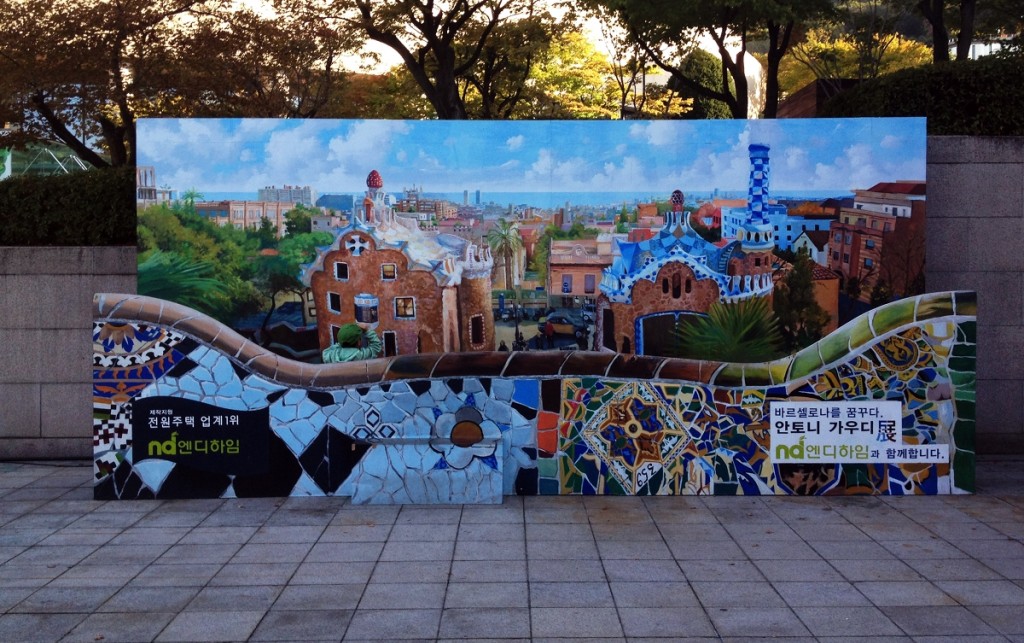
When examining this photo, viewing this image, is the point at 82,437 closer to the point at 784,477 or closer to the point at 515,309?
the point at 515,309

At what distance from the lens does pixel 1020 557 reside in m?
7.69

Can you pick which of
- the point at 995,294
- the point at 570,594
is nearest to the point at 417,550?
the point at 570,594

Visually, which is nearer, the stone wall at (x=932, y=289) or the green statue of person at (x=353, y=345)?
the green statue of person at (x=353, y=345)

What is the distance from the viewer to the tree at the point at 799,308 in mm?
9602

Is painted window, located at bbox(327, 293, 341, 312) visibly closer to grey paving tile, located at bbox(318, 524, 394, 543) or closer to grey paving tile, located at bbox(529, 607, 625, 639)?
grey paving tile, located at bbox(318, 524, 394, 543)

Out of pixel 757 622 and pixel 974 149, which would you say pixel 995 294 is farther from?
pixel 757 622

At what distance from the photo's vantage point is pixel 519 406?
950 centimetres

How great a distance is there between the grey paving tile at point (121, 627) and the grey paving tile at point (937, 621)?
176 inches

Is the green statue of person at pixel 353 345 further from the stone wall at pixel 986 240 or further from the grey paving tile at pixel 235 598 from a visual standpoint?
the stone wall at pixel 986 240

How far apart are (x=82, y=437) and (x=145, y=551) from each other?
12.4 feet

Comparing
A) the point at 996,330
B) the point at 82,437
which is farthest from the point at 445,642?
the point at 996,330

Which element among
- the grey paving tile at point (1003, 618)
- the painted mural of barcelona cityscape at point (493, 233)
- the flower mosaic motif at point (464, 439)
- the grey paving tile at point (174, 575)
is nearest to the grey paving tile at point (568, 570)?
the flower mosaic motif at point (464, 439)

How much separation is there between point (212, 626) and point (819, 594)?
12.6 feet

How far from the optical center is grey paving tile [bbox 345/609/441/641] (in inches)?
245
